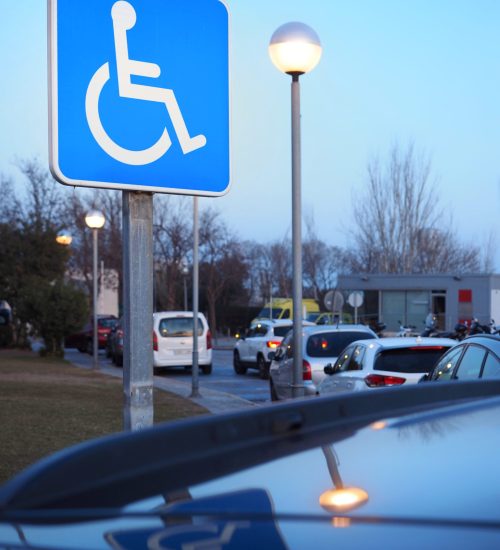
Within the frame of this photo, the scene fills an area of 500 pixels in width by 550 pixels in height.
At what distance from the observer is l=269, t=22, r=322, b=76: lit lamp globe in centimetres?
770

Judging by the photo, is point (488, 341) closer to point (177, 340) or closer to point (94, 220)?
point (94, 220)

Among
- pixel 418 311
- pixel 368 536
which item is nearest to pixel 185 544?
pixel 368 536

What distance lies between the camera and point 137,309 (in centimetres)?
410

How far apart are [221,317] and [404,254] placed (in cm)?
1257

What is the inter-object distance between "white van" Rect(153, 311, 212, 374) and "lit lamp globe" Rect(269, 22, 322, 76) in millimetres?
16811

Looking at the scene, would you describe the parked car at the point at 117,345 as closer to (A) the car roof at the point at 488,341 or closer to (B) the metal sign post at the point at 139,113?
(A) the car roof at the point at 488,341

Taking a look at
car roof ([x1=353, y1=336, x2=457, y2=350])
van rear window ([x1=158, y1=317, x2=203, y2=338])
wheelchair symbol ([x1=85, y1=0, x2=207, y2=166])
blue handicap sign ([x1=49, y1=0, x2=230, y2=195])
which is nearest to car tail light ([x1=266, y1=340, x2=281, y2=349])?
van rear window ([x1=158, y1=317, x2=203, y2=338])

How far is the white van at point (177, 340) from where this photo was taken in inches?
958

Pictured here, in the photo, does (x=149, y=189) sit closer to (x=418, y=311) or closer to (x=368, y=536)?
(x=368, y=536)

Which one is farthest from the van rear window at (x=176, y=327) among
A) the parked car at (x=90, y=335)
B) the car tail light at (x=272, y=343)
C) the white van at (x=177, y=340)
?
the parked car at (x=90, y=335)

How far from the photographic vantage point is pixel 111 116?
157 inches

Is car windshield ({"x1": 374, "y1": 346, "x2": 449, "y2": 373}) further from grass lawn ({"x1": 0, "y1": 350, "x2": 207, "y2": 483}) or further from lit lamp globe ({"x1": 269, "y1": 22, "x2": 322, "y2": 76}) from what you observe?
lit lamp globe ({"x1": 269, "y1": 22, "x2": 322, "y2": 76})

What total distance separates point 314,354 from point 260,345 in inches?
345

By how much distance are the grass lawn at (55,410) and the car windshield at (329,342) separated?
2.16m
